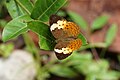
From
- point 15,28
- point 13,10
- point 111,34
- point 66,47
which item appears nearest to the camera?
point 66,47

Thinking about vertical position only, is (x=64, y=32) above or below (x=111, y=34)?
below

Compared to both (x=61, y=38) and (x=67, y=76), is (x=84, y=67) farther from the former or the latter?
(x=61, y=38)

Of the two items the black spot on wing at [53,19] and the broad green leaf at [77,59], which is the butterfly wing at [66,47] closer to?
the black spot on wing at [53,19]

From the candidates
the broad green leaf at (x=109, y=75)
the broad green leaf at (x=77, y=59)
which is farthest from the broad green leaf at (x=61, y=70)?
the broad green leaf at (x=109, y=75)

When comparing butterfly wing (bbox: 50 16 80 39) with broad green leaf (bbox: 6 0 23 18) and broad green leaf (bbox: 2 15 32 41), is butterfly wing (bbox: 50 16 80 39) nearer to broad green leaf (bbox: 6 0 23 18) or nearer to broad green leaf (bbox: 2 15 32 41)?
broad green leaf (bbox: 2 15 32 41)

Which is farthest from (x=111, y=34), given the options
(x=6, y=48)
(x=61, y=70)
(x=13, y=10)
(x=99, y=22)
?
(x=13, y=10)

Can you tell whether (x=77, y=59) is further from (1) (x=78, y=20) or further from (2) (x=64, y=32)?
(2) (x=64, y=32)

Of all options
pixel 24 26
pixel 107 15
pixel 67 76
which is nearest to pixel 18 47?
pixel 67 76
